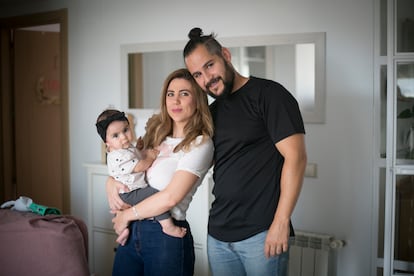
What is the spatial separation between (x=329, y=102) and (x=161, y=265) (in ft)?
5.07

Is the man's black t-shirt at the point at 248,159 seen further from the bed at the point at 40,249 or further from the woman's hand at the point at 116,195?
the bed at the point at 40,249

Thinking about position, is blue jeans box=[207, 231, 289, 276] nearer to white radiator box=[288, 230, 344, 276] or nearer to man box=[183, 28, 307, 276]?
man box=[183, 28, 307, 276]

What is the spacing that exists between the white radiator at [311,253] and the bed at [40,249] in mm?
1234

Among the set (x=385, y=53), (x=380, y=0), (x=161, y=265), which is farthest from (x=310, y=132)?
(x=161, y=265)

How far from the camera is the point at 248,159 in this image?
1.60 meters

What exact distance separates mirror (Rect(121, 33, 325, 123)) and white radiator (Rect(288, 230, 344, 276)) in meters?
0.70

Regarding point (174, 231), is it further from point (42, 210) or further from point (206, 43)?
point (42, 210)

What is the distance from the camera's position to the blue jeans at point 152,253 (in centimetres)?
155

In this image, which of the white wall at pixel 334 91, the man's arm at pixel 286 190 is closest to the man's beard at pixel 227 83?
the man's arm at pixel 286 190

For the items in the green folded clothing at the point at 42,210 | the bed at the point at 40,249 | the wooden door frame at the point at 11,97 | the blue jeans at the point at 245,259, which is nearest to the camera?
the blue jeans at the point at 245,259

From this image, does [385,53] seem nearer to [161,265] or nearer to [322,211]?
[322,211]

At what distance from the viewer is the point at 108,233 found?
311cm

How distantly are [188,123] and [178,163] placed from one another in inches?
6.5

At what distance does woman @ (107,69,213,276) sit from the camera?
1533mm
